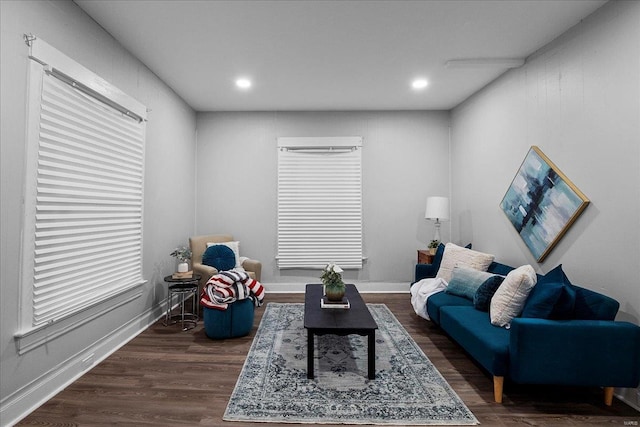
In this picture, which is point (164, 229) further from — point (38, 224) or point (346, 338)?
point (346, 338)

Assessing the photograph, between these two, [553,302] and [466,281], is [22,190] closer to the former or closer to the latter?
[553,302]

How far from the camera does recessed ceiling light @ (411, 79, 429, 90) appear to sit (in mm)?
4242

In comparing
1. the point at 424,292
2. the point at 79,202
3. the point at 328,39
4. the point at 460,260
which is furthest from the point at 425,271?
the point at 79,202

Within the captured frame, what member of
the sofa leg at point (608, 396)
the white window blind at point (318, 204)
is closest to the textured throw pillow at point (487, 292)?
the sofa leg at point (608, 396)

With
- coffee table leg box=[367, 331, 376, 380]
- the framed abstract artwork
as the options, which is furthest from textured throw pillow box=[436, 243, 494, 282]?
coffee table leg box=[367, 331, 376, 380]

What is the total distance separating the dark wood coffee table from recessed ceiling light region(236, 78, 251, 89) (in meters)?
2.96

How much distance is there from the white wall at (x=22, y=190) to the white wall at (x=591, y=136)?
4.35 meters

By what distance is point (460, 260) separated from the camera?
397 cm

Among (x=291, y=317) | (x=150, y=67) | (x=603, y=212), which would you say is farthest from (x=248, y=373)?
(x=150, y=67)

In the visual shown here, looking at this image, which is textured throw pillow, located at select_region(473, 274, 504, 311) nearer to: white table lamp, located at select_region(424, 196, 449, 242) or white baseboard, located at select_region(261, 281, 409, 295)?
white table lamp, located at select_region(424, 196, 449, 242)

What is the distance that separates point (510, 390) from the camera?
8.13 feet

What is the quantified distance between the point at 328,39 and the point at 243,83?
155 cm

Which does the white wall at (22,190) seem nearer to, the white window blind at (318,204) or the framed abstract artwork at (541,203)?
the white window blind at (318,204)

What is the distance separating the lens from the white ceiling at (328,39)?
2693 mm
